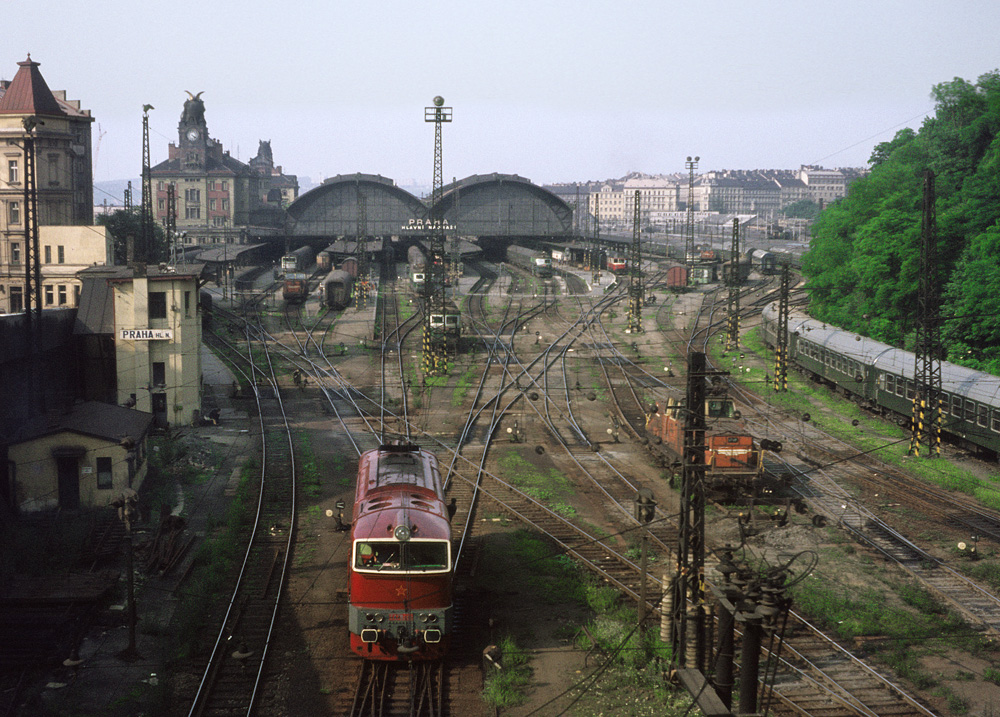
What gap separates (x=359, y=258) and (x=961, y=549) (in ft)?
186

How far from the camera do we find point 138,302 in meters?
32.9

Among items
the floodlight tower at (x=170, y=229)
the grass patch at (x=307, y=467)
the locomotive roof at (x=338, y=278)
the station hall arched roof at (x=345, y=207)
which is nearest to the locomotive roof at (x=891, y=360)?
the grass patch at (x=307, y=467)

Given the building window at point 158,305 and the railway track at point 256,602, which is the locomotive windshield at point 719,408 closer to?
the railway track at point 256,602

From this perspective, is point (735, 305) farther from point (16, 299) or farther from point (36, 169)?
point (36, 169)

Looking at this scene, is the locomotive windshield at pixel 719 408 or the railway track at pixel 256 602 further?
the locomotive windshield at pixel 719 408

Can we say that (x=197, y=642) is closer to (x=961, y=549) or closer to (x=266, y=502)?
(x=266, y=502)

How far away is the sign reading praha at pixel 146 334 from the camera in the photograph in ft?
107

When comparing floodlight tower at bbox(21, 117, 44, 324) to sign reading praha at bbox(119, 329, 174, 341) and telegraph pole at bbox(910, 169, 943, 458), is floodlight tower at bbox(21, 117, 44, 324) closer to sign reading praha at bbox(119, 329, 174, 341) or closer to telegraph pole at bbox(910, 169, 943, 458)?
sign reading praha at bbox(119, 329, 174, 341)

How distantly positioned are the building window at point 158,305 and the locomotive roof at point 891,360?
1048 inches

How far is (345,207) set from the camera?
98.2m

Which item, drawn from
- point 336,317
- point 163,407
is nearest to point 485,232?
point 336,317

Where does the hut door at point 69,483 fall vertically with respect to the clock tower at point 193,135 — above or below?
below

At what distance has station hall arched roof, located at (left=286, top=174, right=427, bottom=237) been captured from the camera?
97.6 metres

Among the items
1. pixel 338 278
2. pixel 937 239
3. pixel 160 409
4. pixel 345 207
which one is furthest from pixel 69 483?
pixel 345 207
